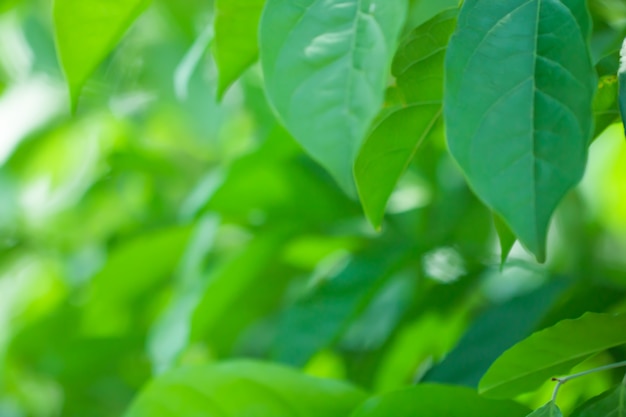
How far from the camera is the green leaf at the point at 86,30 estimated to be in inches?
18.2

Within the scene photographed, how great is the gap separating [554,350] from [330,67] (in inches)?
6.6

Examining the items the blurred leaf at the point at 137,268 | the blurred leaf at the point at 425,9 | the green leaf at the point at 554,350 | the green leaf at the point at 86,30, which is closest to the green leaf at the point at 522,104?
the green leaf at the point at 554,350

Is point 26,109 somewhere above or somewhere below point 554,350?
below

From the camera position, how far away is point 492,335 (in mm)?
617

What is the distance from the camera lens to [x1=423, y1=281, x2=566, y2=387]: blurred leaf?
0.57m

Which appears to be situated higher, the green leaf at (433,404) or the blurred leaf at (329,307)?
the green leaf at (433,404)

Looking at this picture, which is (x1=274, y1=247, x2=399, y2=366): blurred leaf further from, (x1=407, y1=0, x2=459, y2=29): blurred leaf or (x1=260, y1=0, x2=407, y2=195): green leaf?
(x1=260, y1=0, x2=407, y2=195): green leaf

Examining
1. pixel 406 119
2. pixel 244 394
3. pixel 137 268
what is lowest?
pixel 137 268

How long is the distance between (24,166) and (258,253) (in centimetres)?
55

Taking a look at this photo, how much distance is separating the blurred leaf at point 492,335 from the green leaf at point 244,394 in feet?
0.28

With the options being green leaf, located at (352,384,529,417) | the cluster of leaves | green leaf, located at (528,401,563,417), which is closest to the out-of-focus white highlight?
the cluster of leaves

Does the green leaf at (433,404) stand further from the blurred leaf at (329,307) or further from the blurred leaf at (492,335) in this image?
the blurred leaf at (329,307)

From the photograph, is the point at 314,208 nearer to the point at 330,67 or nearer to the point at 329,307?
the point at 329,307

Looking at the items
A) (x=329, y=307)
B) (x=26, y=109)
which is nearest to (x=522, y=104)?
(x=329, y=307)
